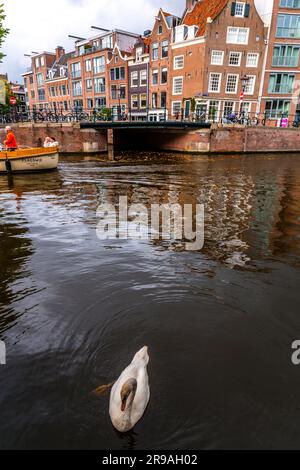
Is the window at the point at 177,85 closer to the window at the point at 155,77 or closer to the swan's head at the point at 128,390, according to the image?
the window at the point at 155,77

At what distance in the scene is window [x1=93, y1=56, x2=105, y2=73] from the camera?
1731 inches

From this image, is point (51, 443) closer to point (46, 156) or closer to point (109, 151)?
point (46, 156)

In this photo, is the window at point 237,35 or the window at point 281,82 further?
the window at point 281,82

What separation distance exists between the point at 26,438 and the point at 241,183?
13559mm

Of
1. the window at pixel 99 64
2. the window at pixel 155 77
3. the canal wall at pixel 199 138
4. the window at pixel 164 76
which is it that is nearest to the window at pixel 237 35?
the window at pixel 164 76

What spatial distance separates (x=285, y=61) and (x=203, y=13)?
10703 millimetres

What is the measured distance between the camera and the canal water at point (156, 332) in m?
2.82

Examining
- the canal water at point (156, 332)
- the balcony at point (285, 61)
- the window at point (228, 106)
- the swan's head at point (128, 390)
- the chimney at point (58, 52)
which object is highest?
the chimney at point (58, 52)

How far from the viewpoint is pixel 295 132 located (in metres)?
27.2

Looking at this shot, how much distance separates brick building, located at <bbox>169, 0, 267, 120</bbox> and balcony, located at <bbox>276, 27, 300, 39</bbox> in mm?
1521

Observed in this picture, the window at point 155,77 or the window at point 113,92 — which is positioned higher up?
the window at point 155,77

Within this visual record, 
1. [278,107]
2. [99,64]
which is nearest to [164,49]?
[99,64]

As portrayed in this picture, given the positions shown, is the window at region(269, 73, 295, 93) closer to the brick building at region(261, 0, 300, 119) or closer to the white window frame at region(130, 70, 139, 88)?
the brick building at region(261, 0, 300, 119)

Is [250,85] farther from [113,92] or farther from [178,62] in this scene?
[113,92]
